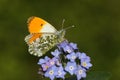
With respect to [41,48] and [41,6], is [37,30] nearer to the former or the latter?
[41,48]

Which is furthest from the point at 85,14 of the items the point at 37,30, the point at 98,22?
the point at 37,30

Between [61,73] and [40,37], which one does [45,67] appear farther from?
[40,37]

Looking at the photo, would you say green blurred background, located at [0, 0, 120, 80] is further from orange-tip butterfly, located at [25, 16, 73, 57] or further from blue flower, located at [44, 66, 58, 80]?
blue flower, located at [44, 66, 58, 80]

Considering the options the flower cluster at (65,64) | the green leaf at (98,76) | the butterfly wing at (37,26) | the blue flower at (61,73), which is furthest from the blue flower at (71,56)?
the butterfly wing at (37,26)

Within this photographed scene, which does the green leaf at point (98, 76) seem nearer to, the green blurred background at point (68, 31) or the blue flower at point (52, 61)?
the blue flower at point (52, 61)

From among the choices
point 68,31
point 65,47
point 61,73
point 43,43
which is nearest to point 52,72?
point 61,73

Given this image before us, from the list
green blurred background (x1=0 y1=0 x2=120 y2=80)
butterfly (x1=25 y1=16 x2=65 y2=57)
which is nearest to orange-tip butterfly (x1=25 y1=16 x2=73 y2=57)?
butterfly (x1=25 y1=16 x2=65 y2=57)
